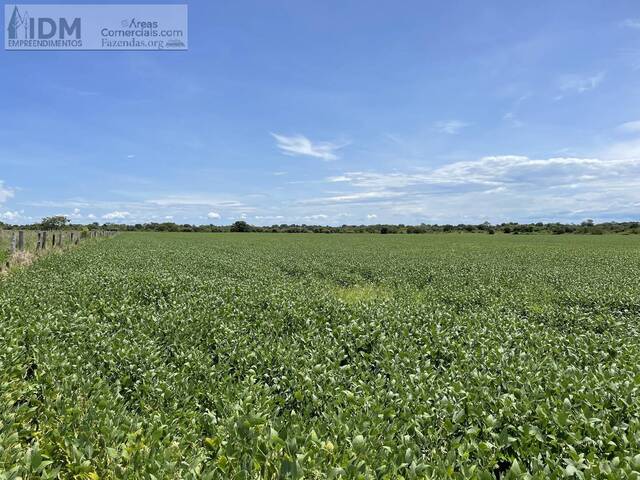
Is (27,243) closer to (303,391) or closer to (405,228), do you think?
(303,391)

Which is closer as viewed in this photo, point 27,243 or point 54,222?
point 27,243

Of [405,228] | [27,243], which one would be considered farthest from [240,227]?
[27,243]

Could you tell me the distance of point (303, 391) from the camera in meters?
5.04

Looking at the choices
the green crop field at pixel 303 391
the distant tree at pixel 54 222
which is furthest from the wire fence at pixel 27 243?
the distant tree at pixel 54 222

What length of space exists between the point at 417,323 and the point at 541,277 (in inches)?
481

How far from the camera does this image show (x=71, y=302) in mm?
9008

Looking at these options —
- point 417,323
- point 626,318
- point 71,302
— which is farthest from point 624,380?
point 71,302

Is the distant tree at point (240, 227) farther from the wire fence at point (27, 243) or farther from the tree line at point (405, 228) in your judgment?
the wire fence at point (27, 243)

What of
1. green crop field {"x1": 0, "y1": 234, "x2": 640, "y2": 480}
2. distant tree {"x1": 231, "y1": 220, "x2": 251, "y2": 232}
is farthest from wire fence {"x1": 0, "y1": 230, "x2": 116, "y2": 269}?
distant tree {"x1": 231, "y1": 220, "x2": 251, "y2": 232}

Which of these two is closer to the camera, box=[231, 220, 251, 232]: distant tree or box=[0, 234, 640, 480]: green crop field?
box=[0, 234, 640, 480]: green crop field

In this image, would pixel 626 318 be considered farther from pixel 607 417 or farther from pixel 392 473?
pixel 392 473

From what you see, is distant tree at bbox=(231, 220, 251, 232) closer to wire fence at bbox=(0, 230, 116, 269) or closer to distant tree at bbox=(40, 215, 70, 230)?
distant tree at bbox=(40, 215, 70, 230)

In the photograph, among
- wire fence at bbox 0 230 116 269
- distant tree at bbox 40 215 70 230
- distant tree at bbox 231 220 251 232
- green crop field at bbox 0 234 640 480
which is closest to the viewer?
green crop field at bbox 0 234 640 480

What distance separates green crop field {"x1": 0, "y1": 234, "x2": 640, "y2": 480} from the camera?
3.31 meters
